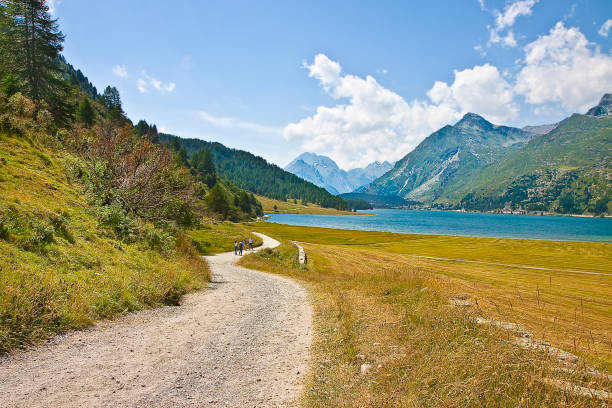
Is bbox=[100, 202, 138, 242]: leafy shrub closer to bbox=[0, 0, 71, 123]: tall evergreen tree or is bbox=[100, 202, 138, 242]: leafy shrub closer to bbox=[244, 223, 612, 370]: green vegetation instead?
bbox=[244, 223, 612, 370]: green vegetation

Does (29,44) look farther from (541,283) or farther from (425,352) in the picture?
(541,283)

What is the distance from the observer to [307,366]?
8383mm

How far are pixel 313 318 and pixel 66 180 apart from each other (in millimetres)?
21515

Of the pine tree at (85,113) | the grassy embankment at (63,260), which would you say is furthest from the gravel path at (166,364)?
the pine tree at (85,113)

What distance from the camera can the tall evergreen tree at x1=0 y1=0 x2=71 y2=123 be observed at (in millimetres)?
42406

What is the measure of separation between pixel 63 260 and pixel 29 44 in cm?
5072

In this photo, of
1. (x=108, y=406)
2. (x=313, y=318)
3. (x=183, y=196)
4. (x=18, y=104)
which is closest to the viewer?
(x=108, y=406)

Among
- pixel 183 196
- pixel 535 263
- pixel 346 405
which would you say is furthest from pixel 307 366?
pixel 535 263

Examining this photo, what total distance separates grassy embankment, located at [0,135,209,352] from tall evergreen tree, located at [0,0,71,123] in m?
30.7

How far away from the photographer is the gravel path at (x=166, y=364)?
241 inches

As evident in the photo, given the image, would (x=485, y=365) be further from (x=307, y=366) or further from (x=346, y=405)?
(x=307, y=366)

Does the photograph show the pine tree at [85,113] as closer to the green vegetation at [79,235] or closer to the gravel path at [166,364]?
the green vegetation at [79,235]

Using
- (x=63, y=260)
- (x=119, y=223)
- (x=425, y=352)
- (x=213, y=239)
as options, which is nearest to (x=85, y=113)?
(x=213, y=239)

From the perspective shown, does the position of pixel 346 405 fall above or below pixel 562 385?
below
